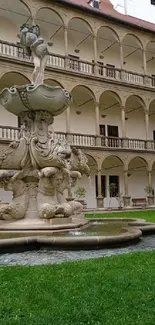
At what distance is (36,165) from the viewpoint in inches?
304

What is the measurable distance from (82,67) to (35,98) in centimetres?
1541

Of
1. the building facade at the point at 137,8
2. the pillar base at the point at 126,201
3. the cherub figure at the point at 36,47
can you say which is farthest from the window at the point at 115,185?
the cherub figure at the point at 36,47

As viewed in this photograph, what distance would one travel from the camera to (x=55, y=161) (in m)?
7.55

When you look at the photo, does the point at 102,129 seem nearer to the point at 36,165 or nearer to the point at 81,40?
the point at 81,40

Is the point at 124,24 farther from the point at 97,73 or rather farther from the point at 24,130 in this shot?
the point at 24,130

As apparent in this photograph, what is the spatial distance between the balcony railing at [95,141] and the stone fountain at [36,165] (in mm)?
10671

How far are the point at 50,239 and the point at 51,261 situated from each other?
0.48 meters

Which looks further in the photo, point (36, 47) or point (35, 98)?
point (36, 47)

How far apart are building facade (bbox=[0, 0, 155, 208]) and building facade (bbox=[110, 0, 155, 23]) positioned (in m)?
4.68

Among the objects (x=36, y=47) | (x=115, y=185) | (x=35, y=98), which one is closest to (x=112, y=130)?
(x=115, y=185)

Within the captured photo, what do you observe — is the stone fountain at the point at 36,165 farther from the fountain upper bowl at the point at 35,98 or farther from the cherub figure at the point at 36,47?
the cherub figure at the point at 36,47

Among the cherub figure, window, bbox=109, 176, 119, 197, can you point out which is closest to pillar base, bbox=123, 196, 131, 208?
window, bbox=109, 176, 119, 197

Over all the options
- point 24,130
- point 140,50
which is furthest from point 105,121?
point 24,130

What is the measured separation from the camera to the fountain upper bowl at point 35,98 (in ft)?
25.0
